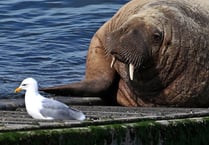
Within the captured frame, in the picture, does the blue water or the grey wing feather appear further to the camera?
the blue water

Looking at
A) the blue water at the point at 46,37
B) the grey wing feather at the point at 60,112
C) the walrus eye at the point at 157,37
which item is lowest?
the blue water at the point at 46,37

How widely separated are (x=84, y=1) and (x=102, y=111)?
34.0ft

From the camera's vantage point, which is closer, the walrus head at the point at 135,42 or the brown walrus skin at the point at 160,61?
the walrus head at the point at 135,42

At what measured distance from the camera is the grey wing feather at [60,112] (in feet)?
22.9

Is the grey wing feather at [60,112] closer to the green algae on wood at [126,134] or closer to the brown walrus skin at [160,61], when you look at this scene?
the green algae on wood at [126,134]

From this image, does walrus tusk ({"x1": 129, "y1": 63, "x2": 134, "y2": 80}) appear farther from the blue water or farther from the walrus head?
the blue water

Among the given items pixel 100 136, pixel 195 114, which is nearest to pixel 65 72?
pixel 195 114

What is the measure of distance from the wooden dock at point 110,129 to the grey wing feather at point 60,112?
0.11 m

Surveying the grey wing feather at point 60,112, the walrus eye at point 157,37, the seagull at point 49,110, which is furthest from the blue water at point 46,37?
the grey wing feather at point 60,112

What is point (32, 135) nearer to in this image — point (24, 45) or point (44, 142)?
point (44, 142)

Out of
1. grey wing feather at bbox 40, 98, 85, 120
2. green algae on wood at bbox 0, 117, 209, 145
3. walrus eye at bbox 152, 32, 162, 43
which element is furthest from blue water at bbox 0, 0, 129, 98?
green algae on wood at bbox 0, 117, 209, 145

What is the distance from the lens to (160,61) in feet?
31.3

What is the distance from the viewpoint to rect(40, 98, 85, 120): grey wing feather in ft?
22.9

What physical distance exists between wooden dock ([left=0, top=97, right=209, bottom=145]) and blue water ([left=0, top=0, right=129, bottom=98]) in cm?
375
